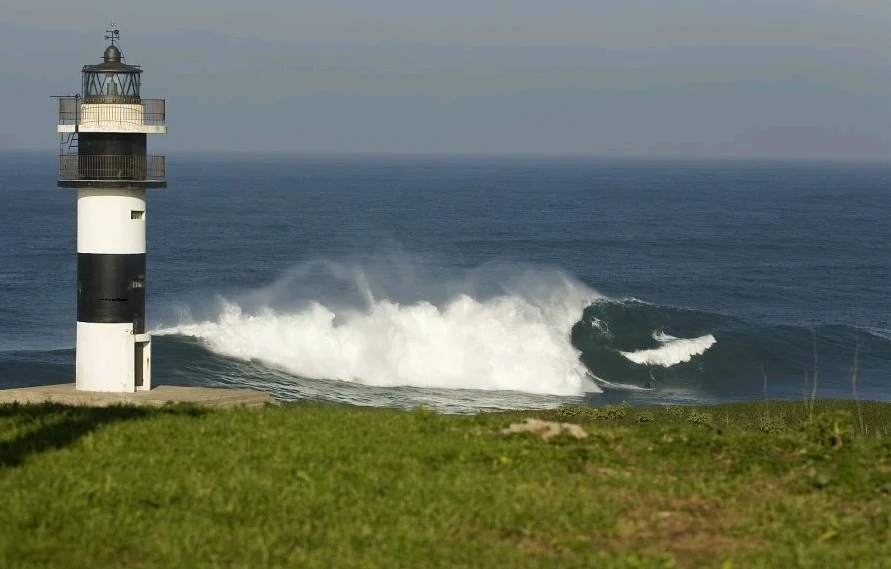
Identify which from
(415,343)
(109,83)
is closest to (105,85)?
(109,83)

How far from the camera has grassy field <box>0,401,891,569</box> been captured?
29.0ft

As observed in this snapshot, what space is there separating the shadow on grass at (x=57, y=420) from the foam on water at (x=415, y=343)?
2327 centimetres

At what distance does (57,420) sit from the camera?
41.1 feet

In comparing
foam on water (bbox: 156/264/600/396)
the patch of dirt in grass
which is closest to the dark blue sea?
foam on water (bbox: 156/264/600/396)

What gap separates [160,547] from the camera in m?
8.81

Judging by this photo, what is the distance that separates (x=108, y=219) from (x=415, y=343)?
747 inches

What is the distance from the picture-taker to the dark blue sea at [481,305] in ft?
124

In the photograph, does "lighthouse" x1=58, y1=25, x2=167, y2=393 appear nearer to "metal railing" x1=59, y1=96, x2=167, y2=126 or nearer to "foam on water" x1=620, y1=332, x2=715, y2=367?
"metal railing" x1=59, y1=96, x2=167, y2=126

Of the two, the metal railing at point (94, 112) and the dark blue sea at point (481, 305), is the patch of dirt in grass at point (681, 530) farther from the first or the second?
the metal railing at point (94, 112)

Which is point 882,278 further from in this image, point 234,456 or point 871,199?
point 871,199

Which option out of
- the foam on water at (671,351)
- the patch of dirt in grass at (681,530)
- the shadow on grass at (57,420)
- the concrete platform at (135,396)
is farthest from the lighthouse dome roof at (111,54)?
the foam on water at (671,351)

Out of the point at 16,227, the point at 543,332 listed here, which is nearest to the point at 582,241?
the point at 16,227

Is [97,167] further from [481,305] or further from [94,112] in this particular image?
[481,305]

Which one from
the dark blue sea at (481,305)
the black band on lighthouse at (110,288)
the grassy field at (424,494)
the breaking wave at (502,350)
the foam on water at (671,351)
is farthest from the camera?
the foam on water at (671,351)
